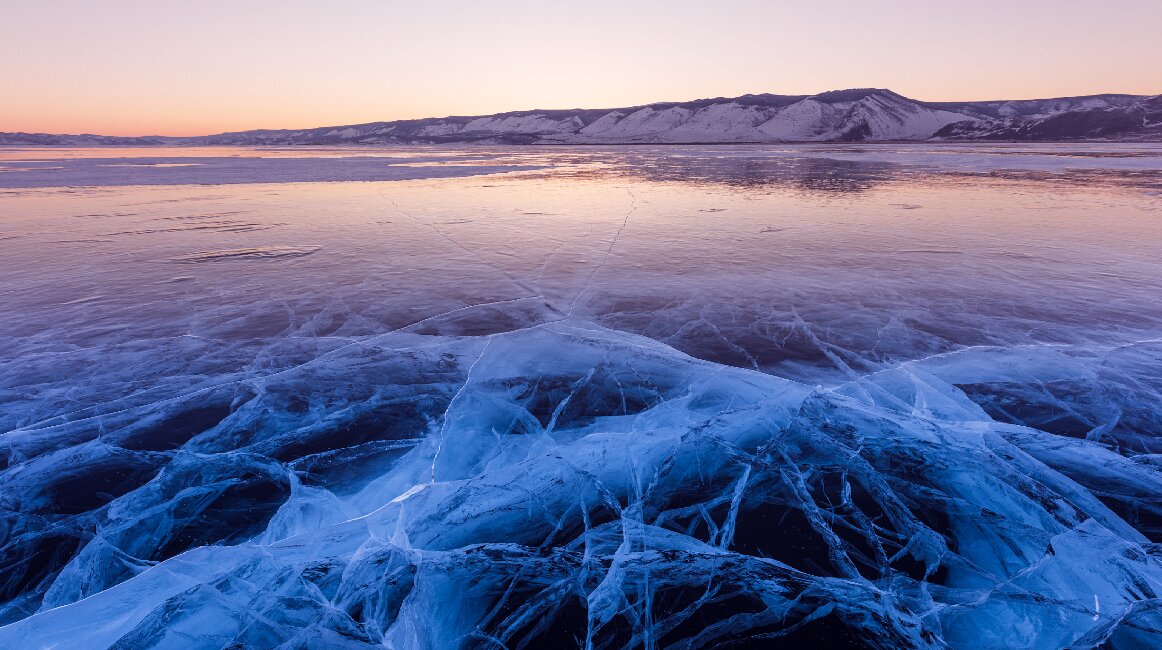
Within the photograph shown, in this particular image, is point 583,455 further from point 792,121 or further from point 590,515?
point 792,121

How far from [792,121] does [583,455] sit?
126216 mm

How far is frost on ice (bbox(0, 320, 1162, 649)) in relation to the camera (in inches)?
78.0

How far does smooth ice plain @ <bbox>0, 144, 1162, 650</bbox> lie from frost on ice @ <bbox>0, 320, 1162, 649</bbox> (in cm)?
1

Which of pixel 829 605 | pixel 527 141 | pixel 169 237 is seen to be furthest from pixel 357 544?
pixel 527 141

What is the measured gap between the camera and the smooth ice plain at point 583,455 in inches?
79.7

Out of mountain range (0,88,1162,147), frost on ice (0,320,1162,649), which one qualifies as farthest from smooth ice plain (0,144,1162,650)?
mountain range (0,88,1162,147)

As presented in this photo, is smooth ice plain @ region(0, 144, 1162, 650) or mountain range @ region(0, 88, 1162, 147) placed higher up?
mountain range @ region(0, 88, 1162, 147)

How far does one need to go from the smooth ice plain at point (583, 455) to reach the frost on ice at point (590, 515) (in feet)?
0.05

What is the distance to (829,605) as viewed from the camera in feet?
6.59

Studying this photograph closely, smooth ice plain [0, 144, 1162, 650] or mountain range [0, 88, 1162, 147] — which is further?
mountain range [0, 88, 1162, 147]

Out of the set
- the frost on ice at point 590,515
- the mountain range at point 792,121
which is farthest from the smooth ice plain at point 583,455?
the mountain range at point 792,121

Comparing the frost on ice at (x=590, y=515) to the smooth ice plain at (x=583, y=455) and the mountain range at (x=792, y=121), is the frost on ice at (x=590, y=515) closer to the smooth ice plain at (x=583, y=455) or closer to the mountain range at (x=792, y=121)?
the smooth ice plain at (x=583, y=455)

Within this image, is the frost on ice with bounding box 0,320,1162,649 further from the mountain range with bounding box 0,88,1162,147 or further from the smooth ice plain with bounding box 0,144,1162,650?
the mountain range with bounding box 0,88,1162,147

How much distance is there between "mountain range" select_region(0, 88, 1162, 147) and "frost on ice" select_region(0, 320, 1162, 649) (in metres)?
Result: 97.4
